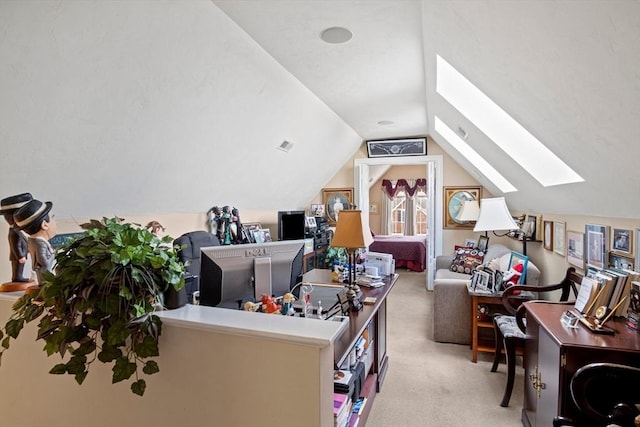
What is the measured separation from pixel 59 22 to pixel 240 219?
3.14 metres

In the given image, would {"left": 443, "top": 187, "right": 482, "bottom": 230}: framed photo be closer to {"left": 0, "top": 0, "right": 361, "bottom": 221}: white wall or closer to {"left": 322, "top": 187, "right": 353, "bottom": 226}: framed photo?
{"left": 322, "top": 187, "right": 353, "bottom": 226}: framed photo

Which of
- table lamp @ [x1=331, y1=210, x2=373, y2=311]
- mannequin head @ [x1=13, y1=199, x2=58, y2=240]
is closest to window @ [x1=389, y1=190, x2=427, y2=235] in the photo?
table lamp @ [x1=331, y1=210, x2=373, y2=311]

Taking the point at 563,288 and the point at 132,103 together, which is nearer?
the point at 132,103

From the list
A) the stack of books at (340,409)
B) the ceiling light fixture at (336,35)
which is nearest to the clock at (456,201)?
the ceiling light fixture at (336,35)

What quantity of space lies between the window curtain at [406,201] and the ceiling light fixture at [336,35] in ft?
21.6

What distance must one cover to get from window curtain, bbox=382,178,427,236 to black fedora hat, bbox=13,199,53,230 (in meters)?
7.88

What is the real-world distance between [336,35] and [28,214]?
6.85ft

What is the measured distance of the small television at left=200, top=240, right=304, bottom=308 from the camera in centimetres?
171

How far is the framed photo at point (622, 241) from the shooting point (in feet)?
6.51

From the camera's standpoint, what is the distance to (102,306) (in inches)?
44.5

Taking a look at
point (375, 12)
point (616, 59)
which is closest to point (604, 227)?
point (616, 59)

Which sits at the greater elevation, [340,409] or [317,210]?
[317,210]

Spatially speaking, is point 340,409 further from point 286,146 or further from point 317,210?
point 317,210

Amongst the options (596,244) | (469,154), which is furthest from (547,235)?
(469,154)
